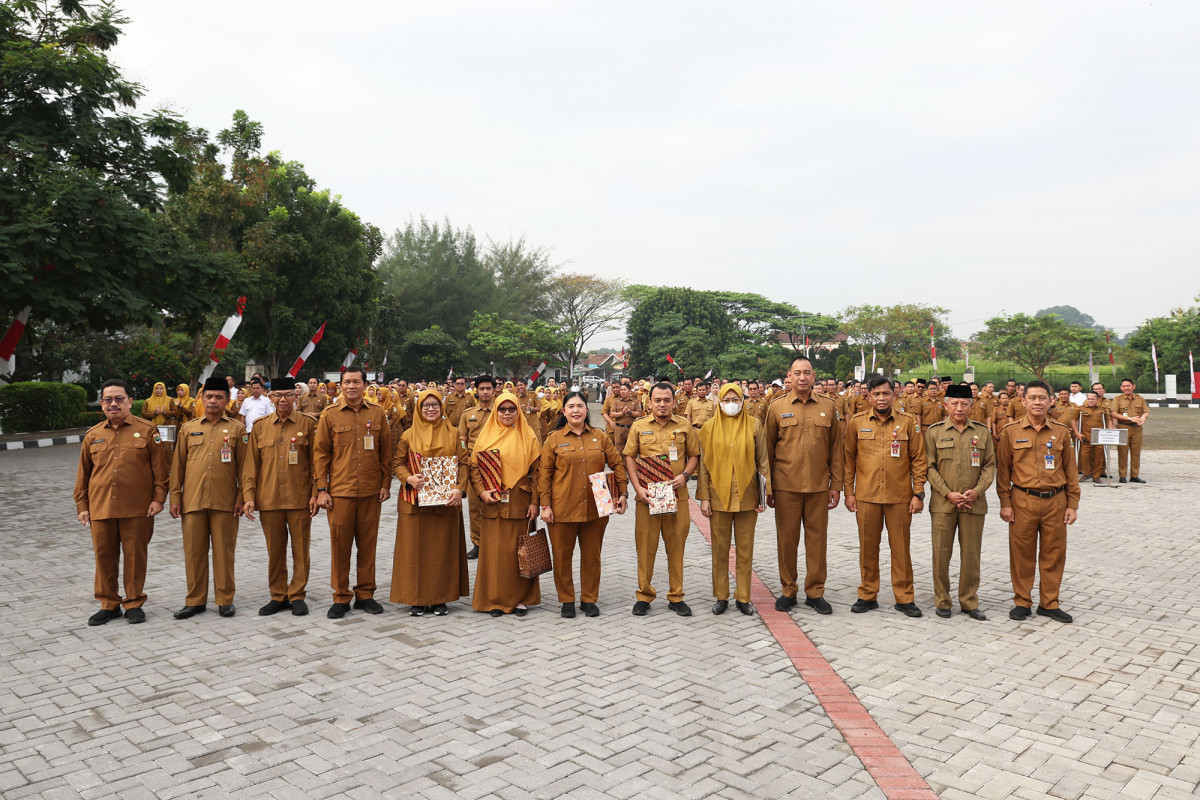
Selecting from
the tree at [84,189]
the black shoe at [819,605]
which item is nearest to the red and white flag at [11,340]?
the tree at [84,189]

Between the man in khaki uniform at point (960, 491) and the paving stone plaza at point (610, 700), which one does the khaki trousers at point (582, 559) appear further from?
the man in khaki uniform at point (960, 491)

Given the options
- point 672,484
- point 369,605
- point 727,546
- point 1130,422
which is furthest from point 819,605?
point 1130,422

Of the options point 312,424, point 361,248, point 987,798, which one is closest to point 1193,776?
point 987,798

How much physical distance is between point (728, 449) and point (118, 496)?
4.78 meters

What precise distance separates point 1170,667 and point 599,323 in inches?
2376

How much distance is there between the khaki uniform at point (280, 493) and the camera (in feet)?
21.7

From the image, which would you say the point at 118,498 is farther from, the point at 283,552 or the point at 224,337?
the point at 224,337

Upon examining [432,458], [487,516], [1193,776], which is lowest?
[1193,776]

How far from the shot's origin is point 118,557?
6.38 meters

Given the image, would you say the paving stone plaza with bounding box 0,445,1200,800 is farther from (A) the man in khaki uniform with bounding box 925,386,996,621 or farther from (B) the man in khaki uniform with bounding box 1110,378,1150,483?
(B) the man in khaki uniform with bounding box 1110,378,1150,483

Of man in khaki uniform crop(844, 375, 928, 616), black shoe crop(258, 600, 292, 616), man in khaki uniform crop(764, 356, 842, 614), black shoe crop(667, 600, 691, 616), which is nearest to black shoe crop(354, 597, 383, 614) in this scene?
black shoe crop(258, 600, 292, 616)

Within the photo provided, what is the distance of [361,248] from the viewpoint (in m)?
31.4

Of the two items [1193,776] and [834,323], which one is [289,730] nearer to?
[1193,776]

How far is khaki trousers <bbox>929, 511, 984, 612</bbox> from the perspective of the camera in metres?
6.43
